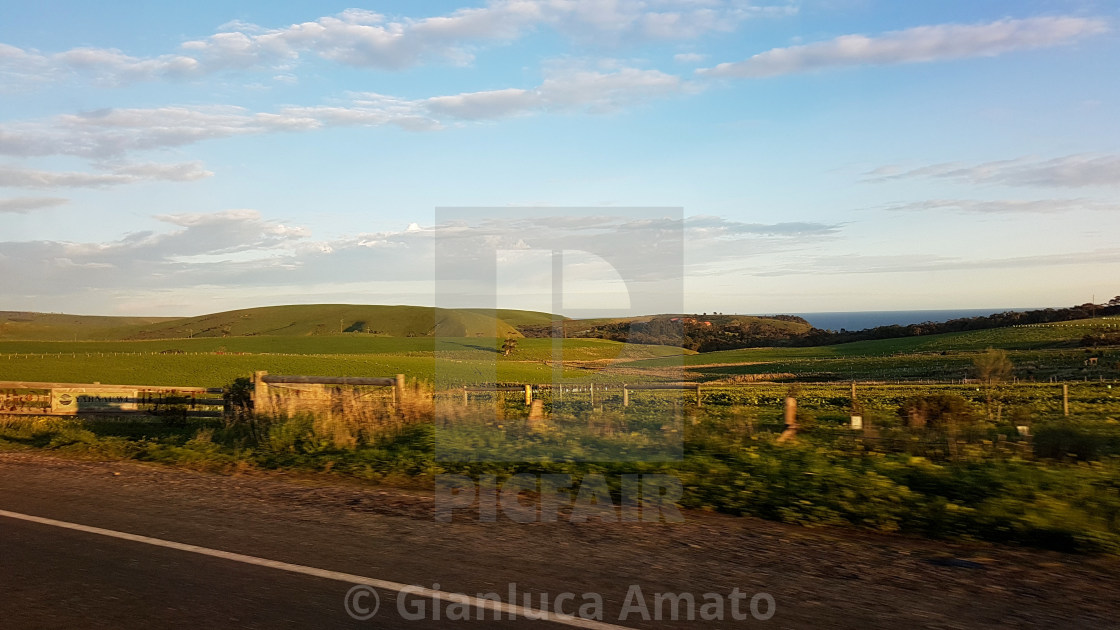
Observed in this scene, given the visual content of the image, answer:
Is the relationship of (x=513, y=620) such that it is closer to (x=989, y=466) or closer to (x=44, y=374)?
(x=989, y=466)

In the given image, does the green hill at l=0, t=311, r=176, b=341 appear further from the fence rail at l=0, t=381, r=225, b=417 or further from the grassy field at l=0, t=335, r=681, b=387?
the fence rail at l=0, t=381, r=225, b=417

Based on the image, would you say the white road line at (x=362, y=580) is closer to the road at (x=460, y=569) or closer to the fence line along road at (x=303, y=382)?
the road at (x=460, y=569)

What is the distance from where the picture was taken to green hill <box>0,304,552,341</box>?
154875 mm

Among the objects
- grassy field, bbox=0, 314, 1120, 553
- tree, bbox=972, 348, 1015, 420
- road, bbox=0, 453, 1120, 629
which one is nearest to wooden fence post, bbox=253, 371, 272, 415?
grassy field, bbox=0, 314, 1120, 553

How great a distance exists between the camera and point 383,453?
10797 mm

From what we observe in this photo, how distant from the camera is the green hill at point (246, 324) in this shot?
155 m

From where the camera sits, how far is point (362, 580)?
17.2ft

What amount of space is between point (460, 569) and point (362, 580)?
0.75 m

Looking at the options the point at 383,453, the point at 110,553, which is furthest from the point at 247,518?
the point at 383,453

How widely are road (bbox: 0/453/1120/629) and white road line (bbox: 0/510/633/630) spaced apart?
3cm

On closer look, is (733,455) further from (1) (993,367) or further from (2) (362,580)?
(1) (993,367)

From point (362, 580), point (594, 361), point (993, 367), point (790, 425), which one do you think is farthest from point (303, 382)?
point (993, 367)

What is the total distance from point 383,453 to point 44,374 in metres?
64.2

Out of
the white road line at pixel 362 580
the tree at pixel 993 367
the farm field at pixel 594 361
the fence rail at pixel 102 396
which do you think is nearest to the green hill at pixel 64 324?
the farm field at pixel 594 361
